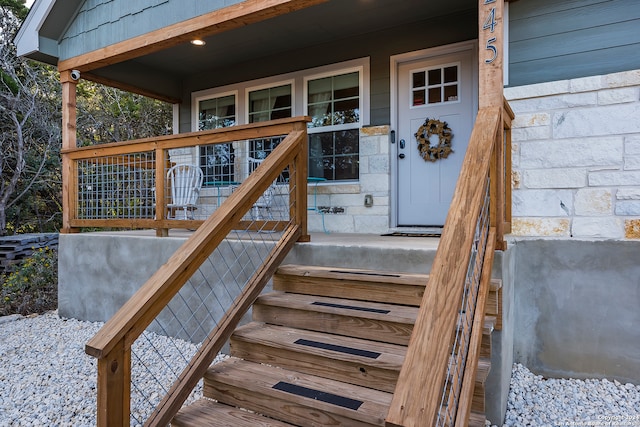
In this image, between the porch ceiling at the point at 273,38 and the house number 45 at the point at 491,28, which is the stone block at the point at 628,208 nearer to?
the house number 45 at the point at 491,28

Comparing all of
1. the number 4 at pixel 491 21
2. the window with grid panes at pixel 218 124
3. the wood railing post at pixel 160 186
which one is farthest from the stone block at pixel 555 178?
the window with grid panes at pixel 218 124

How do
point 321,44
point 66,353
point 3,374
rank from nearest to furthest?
point 3,374 < point 66,353 < point 321,44

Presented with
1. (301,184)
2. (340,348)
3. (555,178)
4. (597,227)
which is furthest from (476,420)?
(555,178)

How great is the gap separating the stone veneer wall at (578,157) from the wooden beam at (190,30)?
6.48ft

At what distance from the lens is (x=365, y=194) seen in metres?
4.68

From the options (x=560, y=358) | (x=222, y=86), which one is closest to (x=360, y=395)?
(x=560, y=358)

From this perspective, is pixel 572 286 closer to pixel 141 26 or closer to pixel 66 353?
pixel 66 353

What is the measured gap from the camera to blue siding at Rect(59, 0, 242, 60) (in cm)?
397

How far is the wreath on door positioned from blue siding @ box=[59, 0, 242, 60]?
223 cm

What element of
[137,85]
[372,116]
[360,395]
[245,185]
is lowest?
[360,395]

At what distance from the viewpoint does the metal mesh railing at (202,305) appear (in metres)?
3.12

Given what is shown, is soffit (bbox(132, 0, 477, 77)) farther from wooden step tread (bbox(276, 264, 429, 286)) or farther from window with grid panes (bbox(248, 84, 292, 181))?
wooden step tread (bbox(276, 264, 429, 286))

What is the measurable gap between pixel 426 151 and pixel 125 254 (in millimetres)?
3262

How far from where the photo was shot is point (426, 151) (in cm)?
443
